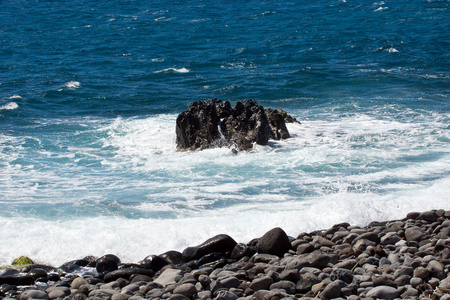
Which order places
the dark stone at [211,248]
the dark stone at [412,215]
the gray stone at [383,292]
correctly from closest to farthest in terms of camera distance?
the gray stone at [383,292], the dark stone at [211,248], the dark stone at [412,215]

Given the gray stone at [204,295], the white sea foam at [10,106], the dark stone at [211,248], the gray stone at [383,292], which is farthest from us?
the white sea foam at [10,106]

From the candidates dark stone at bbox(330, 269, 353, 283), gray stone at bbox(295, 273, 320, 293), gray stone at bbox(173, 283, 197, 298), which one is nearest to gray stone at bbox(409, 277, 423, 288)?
dark stone at bbox(330, 269, 353, 283)

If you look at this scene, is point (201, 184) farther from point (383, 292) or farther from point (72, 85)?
point (72, 85)

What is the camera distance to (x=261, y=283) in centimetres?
561

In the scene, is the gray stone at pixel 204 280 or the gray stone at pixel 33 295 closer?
the gray stone at pixel 33 295

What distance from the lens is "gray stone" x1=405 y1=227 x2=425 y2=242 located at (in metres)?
6.89

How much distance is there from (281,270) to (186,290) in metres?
1.20

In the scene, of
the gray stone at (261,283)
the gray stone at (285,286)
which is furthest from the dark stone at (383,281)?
the gray stone at (261,283)

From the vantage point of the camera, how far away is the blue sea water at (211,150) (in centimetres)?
870

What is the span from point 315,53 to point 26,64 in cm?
1755

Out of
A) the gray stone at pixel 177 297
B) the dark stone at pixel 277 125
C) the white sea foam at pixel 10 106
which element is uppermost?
the white sea foam at pixel 10 106

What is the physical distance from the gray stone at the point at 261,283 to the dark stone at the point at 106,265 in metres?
2.30

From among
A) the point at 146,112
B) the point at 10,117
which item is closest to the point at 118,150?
the point at 146,112

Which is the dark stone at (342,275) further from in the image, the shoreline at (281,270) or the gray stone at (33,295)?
the gray stone at (33,295)
